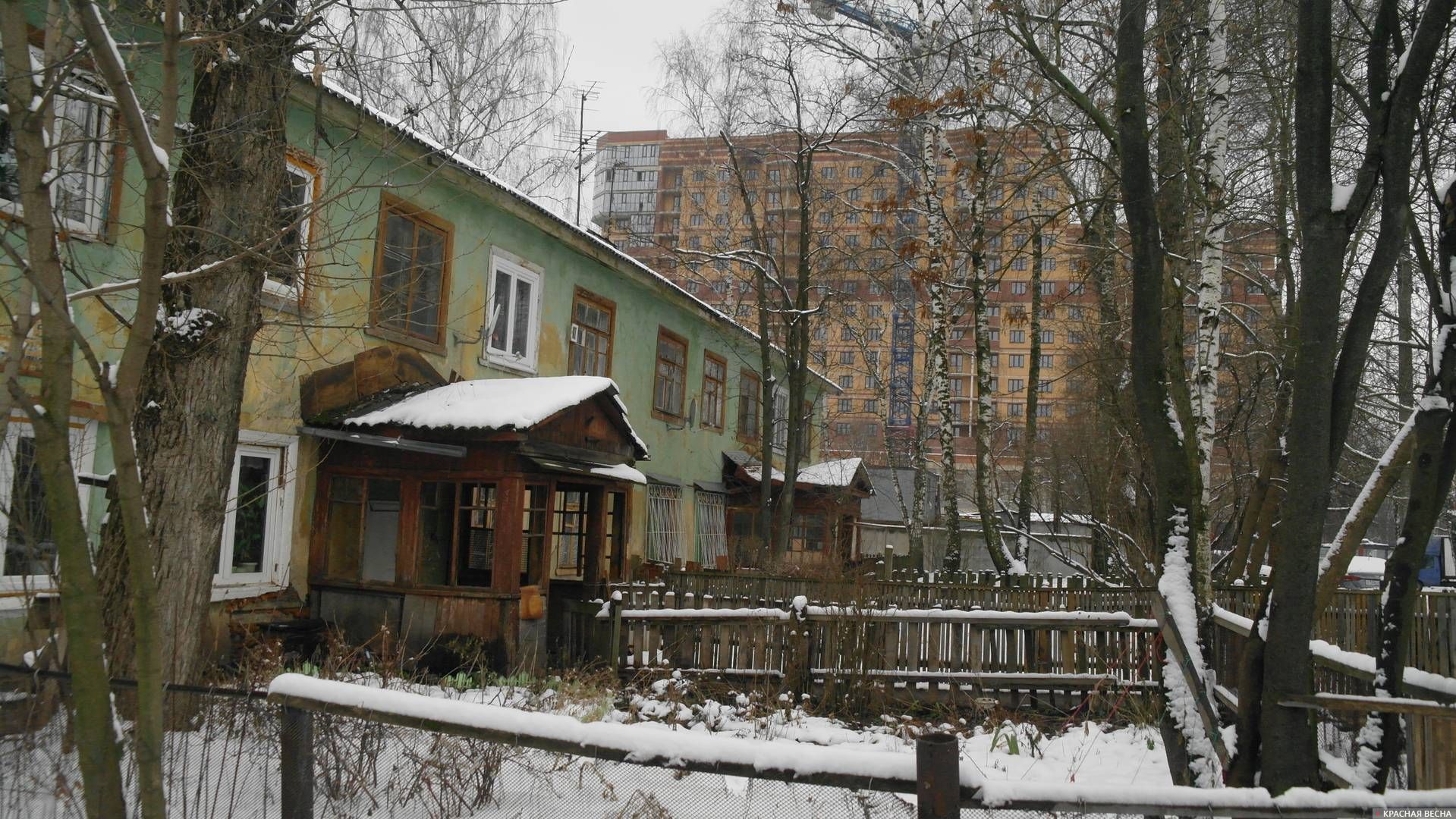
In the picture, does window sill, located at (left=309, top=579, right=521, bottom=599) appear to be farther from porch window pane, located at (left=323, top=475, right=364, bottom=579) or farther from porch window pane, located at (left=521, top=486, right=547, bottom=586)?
porch window pane, located at (left=521, top=486, right=547, bottom=586)

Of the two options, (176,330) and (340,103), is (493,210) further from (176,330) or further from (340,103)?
(176,330)

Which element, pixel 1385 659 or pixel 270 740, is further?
pixel 1385 659

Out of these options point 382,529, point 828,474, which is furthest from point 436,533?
point 828,474

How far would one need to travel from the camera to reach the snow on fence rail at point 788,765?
8.47ft

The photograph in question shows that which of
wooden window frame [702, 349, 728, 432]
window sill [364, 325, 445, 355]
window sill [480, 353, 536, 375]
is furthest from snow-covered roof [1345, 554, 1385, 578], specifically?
window sill [364, 325, 445, 355]

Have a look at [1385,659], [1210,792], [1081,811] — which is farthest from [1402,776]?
[1081,811]

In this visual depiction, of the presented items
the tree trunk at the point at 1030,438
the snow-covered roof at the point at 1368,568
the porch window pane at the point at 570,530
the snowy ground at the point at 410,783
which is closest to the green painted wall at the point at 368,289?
the porch window pane at the point at 570,530

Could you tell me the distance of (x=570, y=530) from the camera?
1634 centimetres

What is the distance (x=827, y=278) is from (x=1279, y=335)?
1045cm

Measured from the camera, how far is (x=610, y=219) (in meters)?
21.0

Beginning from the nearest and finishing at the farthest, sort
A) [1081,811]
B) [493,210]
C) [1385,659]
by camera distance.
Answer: [1081,811], [1385,659], [493,210]

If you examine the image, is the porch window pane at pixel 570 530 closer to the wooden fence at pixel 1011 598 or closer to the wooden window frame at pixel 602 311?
the wooden window frame at pixel 602 311

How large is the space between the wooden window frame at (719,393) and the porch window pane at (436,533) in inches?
368

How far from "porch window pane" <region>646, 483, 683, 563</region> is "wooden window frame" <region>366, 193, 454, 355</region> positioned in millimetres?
6606
